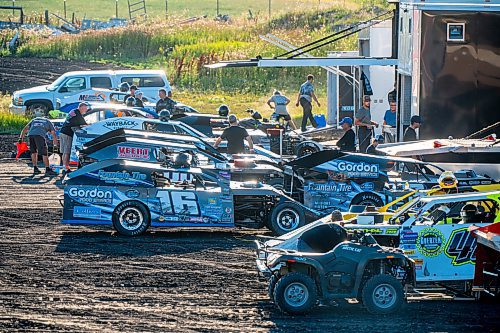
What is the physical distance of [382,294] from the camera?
1280 centimetres

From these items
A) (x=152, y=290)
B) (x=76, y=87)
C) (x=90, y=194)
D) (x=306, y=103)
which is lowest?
(x=152, y=290)

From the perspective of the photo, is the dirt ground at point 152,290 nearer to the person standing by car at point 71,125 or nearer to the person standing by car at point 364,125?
the person standing by car at point 71,125

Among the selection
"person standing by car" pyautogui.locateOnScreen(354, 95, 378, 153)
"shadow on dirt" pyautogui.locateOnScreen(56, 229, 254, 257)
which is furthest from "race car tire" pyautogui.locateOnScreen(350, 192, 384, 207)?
"person standing by car" pyautogui.locateOnScreen(354, 95, 378, 153)

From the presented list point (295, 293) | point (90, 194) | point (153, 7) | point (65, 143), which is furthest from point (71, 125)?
point (153, 7)

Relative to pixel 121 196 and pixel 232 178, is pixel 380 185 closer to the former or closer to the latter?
pixel 232 178

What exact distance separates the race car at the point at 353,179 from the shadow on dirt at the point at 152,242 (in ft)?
4.80

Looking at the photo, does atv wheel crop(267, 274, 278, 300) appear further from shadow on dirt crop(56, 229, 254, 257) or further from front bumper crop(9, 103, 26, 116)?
front bumper crop(9, 103, 26, 116)

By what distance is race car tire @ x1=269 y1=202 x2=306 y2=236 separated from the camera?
17828 mm

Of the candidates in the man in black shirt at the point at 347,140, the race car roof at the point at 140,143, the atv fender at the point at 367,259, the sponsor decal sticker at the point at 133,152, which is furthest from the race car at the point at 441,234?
the man in black shirt at the point at 347,140

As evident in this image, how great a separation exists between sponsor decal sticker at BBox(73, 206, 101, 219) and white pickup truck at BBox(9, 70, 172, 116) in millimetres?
16175

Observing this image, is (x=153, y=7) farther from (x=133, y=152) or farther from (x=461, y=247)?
(x=461, y=247)

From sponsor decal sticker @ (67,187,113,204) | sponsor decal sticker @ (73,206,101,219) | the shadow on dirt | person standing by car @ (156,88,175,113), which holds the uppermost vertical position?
person standing by car @ (156,88,175,113)

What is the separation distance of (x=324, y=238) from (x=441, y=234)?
1489 mm

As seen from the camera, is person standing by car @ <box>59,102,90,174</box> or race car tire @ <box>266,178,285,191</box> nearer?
race car tire @ <box>266,178,285,191</box>
